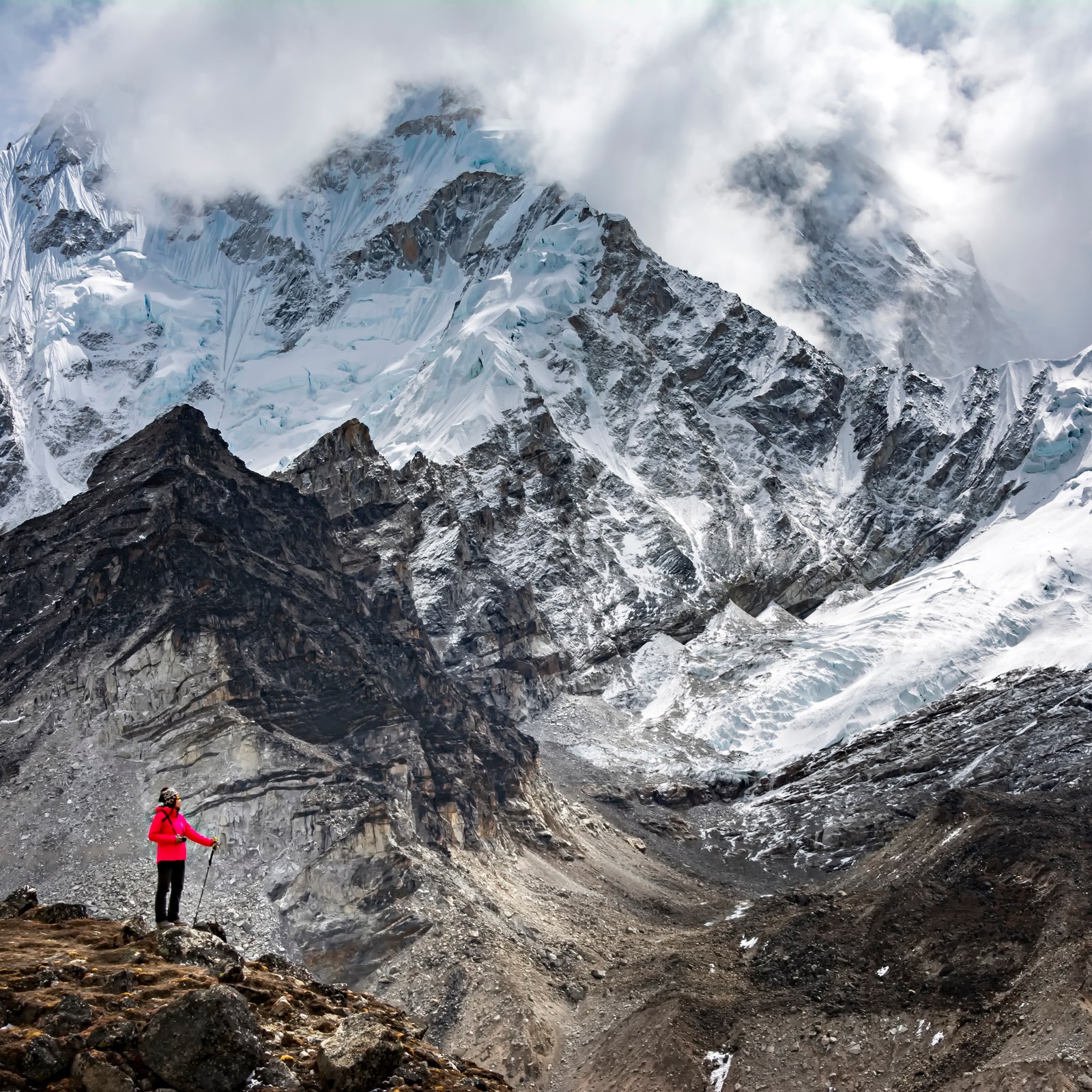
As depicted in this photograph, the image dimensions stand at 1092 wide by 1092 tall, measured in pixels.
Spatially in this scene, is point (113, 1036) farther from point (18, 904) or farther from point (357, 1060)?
point (18, 904)

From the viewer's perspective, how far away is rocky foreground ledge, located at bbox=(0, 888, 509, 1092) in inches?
→ 578

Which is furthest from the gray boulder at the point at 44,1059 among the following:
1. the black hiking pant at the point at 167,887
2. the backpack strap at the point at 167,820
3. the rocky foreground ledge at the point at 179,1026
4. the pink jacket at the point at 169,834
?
the backpack strap at the point at 167,820

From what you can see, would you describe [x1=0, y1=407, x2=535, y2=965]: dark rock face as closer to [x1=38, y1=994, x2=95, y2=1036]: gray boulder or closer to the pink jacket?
the pink jacket

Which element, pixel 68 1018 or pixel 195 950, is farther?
pixel 195 950

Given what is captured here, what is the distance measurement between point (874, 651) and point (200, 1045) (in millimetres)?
113740

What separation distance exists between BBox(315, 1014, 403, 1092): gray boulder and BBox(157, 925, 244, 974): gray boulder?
2720 millimetres

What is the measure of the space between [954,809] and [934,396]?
148 m

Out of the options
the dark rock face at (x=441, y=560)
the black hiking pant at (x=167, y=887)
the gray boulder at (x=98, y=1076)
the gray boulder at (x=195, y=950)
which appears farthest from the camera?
the dark rock face at (x=441, y=560)

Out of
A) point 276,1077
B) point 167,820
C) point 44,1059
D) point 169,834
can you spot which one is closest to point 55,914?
point 169,834

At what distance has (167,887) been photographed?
21.1 m

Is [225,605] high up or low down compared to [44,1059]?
up

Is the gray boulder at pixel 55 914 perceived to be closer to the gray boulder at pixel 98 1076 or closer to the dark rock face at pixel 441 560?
the gray boulder at pixel 98 1076

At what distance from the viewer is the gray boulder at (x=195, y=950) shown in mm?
18781

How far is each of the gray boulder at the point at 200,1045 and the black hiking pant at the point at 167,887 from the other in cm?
567
